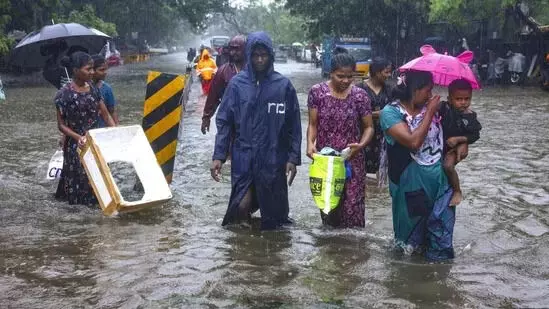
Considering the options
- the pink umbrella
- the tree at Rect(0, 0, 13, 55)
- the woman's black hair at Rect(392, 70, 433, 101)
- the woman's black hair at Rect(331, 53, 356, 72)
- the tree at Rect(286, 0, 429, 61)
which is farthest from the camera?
the tree at Rect(286, 0, 429, 61)

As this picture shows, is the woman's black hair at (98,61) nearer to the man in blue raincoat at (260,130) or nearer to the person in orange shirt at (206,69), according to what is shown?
the man in blue raincoat at (260,130)

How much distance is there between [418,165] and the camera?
15.6 ft

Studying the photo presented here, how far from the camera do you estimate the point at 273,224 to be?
5754mm

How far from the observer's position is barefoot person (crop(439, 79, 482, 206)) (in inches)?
184

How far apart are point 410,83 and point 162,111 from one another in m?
3.44

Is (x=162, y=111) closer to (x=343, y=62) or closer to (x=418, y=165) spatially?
(x=343, y=62)

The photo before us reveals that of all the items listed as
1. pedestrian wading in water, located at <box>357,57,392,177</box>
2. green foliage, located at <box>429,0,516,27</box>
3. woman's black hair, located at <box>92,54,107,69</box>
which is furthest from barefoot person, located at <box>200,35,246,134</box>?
green foliage, located at <box>429,0,516,27</box>

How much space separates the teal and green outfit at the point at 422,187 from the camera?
4734 millimetres

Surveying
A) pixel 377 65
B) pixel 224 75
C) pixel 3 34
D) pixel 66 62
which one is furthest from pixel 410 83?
pixel 3 34

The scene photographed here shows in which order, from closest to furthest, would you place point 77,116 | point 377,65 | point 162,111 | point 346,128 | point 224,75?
point 346,128 < point 77,116 < point 377,65 < point 162,111 < point 224,75

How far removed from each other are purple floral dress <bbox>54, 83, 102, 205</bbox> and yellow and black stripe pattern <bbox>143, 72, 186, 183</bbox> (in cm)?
68

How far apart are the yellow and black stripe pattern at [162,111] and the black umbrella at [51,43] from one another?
1.84 meters

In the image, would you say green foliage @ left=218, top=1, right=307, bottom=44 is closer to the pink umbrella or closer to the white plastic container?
the white plastic container

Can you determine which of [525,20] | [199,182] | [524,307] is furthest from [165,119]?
[525,20]
